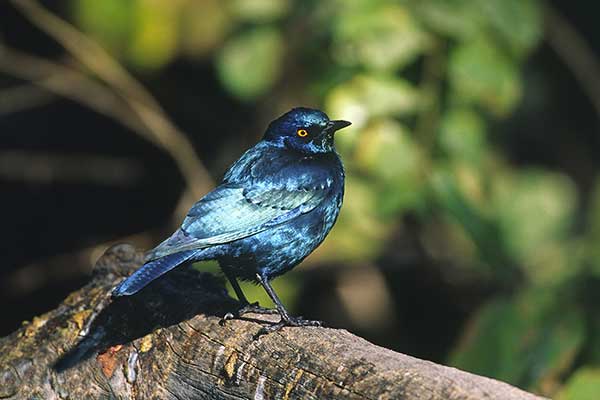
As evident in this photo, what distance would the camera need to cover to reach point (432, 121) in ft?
17.7

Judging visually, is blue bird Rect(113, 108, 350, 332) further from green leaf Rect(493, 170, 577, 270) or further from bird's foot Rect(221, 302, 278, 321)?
green leaf Rect(493, 170, 577, 270)

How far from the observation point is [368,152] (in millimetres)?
5324

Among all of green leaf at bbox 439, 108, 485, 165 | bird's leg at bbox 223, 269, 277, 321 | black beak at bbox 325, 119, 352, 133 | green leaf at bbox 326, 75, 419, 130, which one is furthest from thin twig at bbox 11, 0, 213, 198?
bird's leg at bbox 223, 269, 277, 321

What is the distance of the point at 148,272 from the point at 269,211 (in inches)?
25.3

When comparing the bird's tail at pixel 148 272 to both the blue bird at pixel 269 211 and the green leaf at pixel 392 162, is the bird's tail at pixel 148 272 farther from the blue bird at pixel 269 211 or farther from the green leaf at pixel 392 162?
the green leaf at pixel 392 162

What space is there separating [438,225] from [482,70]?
1.21m

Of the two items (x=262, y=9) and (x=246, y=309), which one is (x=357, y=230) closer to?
(x=262, y=9)

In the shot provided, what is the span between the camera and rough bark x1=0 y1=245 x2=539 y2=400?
9.12 feet

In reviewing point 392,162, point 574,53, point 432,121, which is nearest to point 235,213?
point 392,162

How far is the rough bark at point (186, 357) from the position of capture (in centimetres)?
278

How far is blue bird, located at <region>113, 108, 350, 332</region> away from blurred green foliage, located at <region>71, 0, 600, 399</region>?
0.80 meters

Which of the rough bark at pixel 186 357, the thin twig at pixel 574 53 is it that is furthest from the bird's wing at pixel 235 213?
the thin twig at pixel 574 53

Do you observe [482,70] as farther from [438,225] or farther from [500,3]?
[438,225]

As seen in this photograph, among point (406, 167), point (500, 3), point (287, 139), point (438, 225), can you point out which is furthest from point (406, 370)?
point (438, 225)
